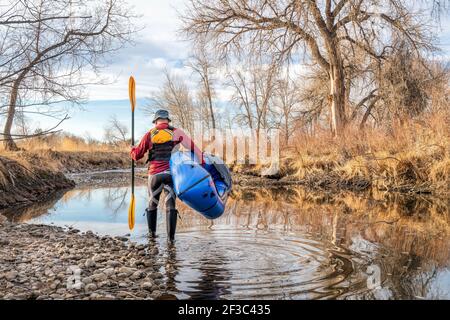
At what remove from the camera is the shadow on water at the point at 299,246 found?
14.2ft

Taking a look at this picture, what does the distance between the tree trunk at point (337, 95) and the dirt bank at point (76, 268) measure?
14.6m

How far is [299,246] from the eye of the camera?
20.5 feet

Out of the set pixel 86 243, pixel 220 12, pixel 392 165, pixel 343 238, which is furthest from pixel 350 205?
pixel 220 12

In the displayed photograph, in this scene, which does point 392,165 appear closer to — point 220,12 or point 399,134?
point 399,134

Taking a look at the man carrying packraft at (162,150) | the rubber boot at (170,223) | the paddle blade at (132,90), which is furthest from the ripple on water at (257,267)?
the paddle blade at (132,90)

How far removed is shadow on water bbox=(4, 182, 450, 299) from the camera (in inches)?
171

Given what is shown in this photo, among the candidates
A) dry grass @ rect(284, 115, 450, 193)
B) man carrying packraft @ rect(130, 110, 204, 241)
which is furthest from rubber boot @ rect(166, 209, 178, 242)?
dry grass @ rect(284, 115, 450, 193)

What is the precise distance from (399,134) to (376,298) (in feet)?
34.8

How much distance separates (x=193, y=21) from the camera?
19.2 m

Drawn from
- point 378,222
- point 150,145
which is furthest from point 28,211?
point 378,222

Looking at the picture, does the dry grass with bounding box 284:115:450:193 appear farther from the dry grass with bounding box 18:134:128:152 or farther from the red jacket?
the dry grass with bounding box 18:134:128:152

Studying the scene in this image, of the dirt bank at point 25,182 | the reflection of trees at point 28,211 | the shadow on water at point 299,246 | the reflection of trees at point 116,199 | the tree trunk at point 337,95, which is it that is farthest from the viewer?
the tree trunk at point 337,95

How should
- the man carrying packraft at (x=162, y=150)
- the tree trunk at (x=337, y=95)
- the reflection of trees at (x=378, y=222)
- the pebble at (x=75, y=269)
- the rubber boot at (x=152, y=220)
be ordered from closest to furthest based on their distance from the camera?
1. the pebble at (x=75, y=269)
2. the reflection of trees at (x=378, y=222)
3. the man carrying packraft at (x=162, y=150)
4. the rubber boot at (x=152, y=220)
5. the tree trunk at (x=337, y=95)

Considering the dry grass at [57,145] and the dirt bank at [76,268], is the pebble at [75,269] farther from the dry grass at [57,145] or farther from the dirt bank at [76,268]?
the dry grass at [57,145]
